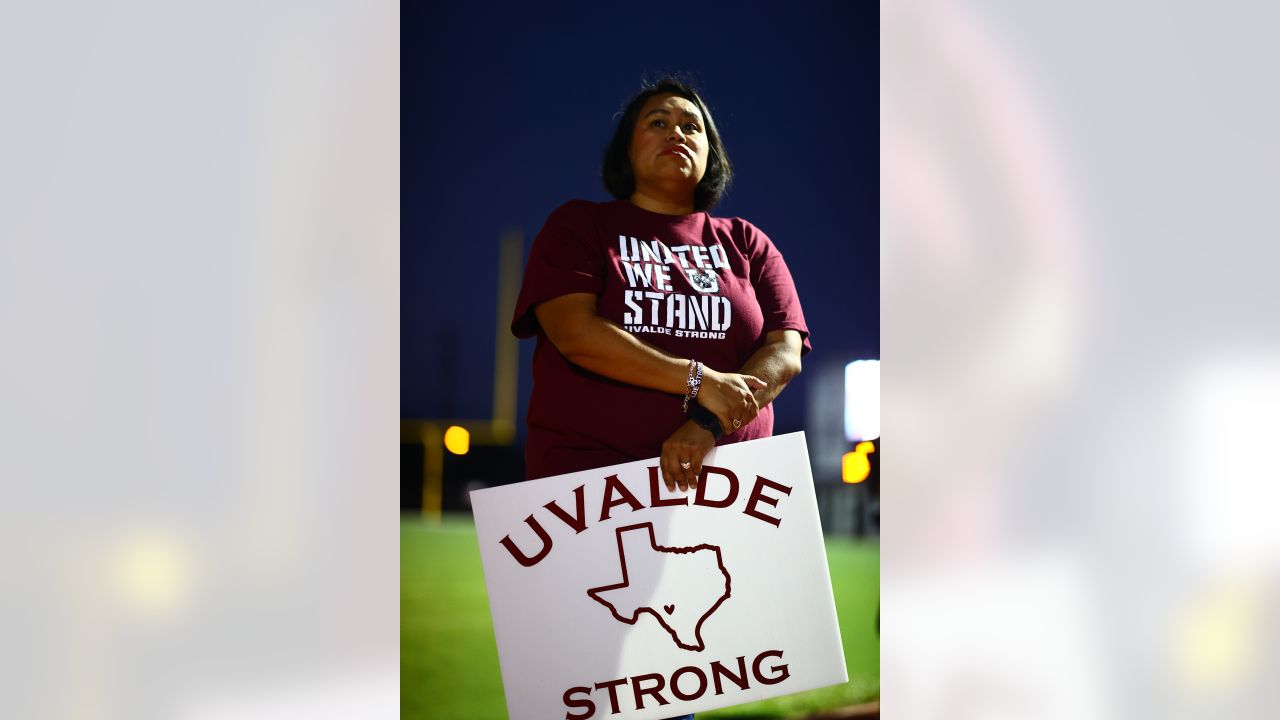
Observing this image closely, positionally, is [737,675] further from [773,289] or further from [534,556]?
[773,289]

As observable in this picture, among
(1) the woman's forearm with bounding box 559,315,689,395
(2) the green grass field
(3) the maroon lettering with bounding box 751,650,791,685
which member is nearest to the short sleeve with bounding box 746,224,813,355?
(1) the woman's forearm with bounding box 559,315,689,395

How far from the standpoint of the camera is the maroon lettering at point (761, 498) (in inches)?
78.7

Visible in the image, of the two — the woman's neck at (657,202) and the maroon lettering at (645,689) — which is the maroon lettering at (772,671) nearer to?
the maroon lettering at (645,689)

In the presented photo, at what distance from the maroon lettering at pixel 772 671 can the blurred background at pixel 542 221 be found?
0.29 feet

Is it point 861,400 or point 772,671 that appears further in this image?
point 861,400

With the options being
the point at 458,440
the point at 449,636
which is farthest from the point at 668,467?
the point at 449,636

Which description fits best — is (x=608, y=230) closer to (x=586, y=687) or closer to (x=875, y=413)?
(x=875, y=413)

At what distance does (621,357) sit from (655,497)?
264 mm

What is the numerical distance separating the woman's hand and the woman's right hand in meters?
0.02

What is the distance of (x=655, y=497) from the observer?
197 centimetres

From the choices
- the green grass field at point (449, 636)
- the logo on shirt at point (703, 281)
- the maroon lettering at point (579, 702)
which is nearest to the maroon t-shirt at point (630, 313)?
the logo on shirt at point (703, 281)

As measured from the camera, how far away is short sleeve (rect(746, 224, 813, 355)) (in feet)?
6.72

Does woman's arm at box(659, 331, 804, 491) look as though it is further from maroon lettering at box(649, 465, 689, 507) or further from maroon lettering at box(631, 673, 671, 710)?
maroon lettering at box(631, 673, 671, 710)
